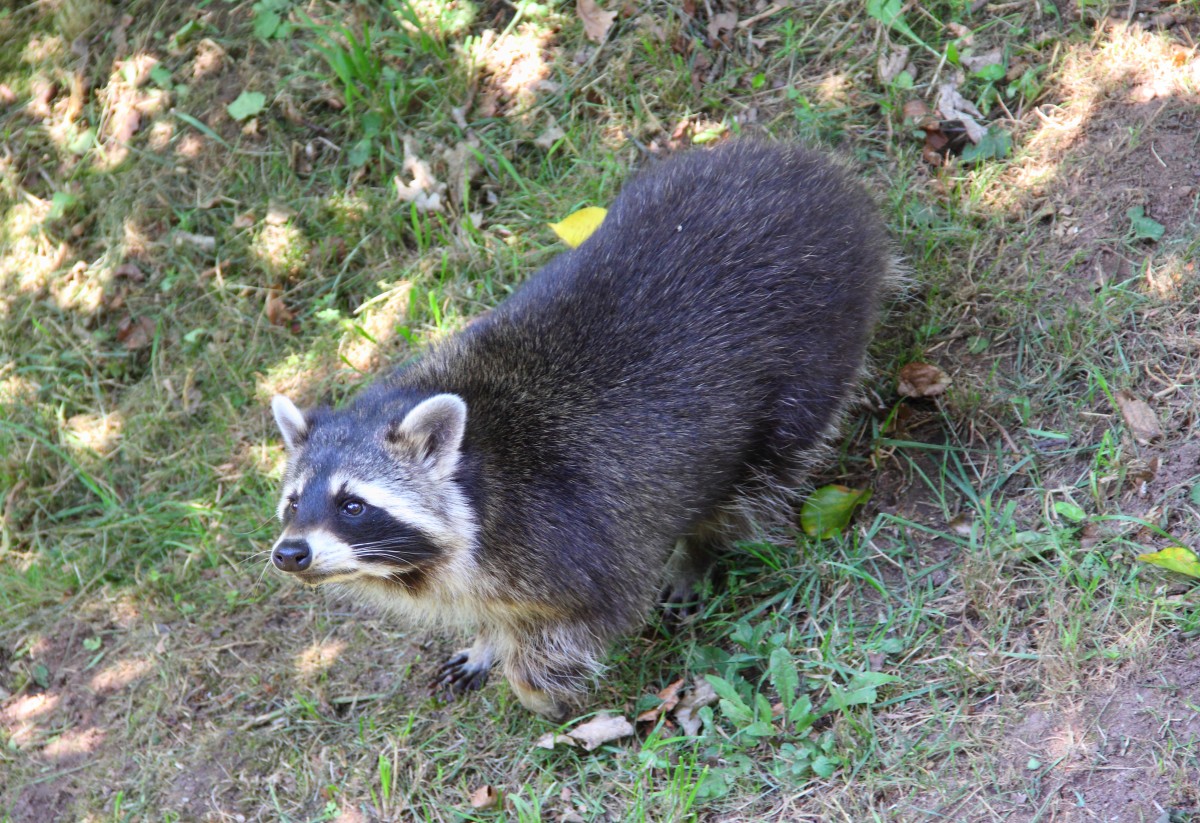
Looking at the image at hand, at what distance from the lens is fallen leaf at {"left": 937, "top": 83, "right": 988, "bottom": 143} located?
17.9 feet

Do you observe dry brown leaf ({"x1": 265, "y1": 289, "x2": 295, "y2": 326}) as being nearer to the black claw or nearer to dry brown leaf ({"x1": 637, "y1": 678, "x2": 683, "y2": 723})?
the black claw

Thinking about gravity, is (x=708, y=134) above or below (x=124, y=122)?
below

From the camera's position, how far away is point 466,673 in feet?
16.0

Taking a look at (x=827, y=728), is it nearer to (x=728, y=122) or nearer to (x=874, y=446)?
(x=874, y=446)

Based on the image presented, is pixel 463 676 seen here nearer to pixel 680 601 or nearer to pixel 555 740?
pixel 555 740

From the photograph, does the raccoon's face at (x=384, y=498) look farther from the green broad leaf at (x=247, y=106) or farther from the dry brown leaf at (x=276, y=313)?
the green broad leaf at (x=247, y=106)

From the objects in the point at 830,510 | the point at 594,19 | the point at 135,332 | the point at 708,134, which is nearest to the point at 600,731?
the point at 830,510

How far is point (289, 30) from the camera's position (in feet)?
22.3

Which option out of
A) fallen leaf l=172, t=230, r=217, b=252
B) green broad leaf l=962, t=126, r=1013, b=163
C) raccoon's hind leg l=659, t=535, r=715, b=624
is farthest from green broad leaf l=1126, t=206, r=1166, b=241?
fallen leaf l=172, t=230, r=217, b=252

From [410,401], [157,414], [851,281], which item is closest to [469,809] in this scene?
[410,401]

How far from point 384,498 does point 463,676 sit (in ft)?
3.79

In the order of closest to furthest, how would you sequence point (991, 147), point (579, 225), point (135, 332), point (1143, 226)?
point (1143, 226) → point (991, 147) → point (579, 225) → point (135, 332)

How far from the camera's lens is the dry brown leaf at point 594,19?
6.37 m

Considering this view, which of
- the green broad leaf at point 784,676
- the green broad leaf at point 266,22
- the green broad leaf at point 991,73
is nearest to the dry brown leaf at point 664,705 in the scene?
the green broad leaf at point 784,676
